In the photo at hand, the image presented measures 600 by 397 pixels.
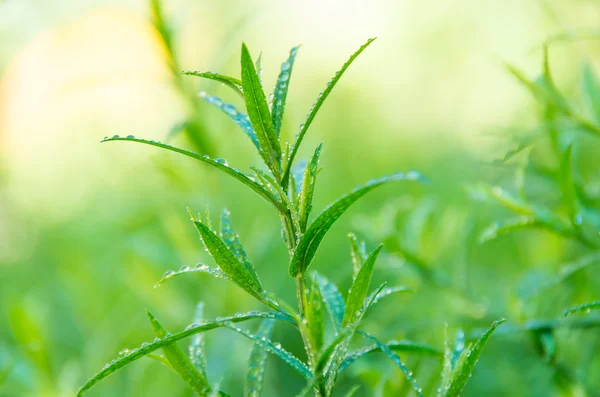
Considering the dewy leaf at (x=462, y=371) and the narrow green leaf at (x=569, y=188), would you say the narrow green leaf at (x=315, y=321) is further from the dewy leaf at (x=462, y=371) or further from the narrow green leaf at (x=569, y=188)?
the narrow green leaf at (x=569, y=188)

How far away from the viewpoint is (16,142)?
1.90 meters

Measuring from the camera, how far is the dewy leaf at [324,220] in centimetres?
31

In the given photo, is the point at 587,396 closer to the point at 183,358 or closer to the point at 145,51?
the point at 183,358

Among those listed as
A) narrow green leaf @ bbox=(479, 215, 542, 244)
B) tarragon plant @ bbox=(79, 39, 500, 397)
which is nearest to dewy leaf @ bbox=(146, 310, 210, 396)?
tarragon plant @ bbox=(79, 39, 500, 397)

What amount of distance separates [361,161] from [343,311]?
1145mm

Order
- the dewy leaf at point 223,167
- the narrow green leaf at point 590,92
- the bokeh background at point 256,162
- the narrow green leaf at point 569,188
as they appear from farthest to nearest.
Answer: the bokeh background at point 256,162, the narrow green leaf at point 590,92, the narrow green leaf at point 569,188, the dewy leaf at point 223,167

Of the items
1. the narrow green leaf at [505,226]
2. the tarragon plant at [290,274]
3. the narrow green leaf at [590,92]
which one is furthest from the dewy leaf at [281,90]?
the narrow green leaf at [590,92]

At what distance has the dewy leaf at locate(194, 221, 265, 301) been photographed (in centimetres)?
32

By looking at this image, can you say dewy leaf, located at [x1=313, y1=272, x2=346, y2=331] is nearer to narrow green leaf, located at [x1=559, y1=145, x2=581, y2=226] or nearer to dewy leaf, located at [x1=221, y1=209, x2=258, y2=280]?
dewy leaf, located at [x1=221, y1=209, x2=258, y2=280]

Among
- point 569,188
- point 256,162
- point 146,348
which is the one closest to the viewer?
point 146,348

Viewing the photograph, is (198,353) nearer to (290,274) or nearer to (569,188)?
(290,274)

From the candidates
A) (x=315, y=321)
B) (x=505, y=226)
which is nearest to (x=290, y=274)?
(x=315, y=321)

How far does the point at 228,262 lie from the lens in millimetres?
332

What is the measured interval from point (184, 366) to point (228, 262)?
0.08 m
